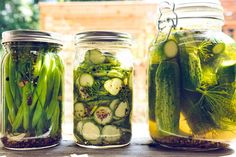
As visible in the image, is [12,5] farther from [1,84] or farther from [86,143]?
[86,143]

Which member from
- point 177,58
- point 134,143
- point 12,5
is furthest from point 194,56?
point 12,5

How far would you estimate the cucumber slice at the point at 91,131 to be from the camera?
62 cm

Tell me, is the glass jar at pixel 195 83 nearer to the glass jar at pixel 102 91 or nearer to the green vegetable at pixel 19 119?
the glass jar at pixel 102 91

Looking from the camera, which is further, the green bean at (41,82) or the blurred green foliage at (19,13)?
the blurred green foliage at (19,13)

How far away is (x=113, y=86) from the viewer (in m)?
0.63

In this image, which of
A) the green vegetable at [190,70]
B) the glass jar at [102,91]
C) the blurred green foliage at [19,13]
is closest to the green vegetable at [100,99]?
the glass jar at [102,91]

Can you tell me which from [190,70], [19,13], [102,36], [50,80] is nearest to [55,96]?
[50,80]

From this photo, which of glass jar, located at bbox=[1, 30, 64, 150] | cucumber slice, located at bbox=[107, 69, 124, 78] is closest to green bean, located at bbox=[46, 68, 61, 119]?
glass jar, located at bbox=[1, 30, 64, 150]

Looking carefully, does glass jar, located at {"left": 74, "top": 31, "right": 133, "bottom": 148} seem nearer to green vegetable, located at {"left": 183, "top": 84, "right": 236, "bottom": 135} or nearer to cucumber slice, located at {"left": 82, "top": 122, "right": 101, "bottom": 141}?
cucumber slice, located at {"left": 82, "top": 122, "right": 101, "bottom": 141}

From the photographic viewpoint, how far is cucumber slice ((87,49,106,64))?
2.08 feet

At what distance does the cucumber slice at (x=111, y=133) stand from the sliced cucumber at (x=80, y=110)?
0.05 m

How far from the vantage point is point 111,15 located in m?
1.15

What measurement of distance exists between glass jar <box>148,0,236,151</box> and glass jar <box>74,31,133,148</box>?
0.06m

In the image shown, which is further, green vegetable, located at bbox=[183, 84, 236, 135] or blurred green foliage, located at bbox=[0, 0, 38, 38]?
blurred green foliage, located at bbox=[0, 0, 38, 38]
